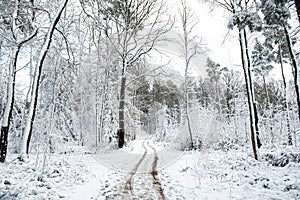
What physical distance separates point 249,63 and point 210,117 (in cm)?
936

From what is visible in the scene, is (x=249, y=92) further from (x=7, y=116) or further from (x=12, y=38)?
(x=12, y=38)

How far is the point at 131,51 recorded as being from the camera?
58.3ft

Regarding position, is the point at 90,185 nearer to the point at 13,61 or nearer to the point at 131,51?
the point at 13,61

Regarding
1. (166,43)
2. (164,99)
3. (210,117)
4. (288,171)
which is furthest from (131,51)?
(164,99)

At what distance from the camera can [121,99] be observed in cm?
1689

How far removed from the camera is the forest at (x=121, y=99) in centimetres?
670

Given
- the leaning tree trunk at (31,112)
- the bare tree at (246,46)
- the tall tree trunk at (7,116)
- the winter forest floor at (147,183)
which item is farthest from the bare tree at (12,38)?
the bare tree at (246,46)

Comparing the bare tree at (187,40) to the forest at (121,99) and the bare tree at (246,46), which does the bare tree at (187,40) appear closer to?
the forest at (121,99)

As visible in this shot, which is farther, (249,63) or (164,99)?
(164,99)

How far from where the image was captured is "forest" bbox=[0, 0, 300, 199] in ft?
22.0

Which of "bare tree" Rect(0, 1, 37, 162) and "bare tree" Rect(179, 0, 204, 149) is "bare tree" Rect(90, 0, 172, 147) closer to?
"bare tree" Rect(179, 0, 204, 149)

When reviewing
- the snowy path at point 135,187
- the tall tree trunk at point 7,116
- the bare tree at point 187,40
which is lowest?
A: the snowy path at point 135,187

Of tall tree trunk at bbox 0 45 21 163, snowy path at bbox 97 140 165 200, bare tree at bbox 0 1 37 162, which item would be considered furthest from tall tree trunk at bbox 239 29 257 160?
tall tree trunk at bbox 0 45 21 163

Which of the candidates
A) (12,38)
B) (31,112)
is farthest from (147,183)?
(12,38)
